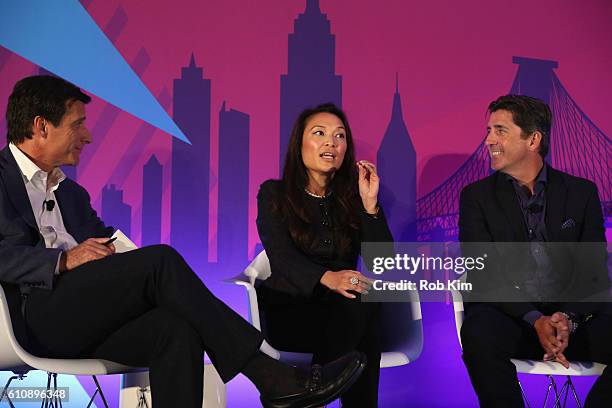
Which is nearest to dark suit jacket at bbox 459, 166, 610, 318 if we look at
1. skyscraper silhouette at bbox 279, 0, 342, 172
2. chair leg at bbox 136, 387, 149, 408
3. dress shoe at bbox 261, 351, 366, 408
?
skyscraper silhouette at bbox 279, 0, 342, 172

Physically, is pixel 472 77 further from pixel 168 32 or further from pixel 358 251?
pixel 168 32

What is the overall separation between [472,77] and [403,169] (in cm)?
60

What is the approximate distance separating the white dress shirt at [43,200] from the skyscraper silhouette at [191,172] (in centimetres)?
109

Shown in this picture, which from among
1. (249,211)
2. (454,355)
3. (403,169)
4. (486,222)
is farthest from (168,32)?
(454,355)

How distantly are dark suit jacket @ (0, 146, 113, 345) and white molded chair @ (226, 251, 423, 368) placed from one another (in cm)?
62

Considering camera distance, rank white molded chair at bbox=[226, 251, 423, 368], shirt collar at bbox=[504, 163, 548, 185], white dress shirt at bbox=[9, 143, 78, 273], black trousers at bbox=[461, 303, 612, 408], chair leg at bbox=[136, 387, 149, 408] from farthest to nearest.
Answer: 1. shirt collar at bbox=[504, 163, 548, 185]
2. chair leg at bbox=[136, 387, 149, 408]
3. white molded chair at bbox=[226, 251, 423, 368]
4. black trousers at bbox=[461, 303, 612, 408]
5. white dress shirt at bbox=[9, 143, 78, 273]

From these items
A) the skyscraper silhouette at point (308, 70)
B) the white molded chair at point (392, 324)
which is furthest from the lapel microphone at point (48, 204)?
the skyscraper silhouette at point (308, 70)

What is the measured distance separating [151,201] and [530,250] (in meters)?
1.82

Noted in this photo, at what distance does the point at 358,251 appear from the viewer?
10.2 feet

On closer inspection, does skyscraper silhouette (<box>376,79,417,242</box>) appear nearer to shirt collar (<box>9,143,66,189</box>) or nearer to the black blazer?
the black blazer

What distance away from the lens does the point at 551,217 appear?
3.11 m

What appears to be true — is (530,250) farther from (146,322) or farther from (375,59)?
(146,322)

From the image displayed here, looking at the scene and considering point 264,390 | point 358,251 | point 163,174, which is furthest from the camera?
point 163,174

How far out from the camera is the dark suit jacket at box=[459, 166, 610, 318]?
10.1ft
